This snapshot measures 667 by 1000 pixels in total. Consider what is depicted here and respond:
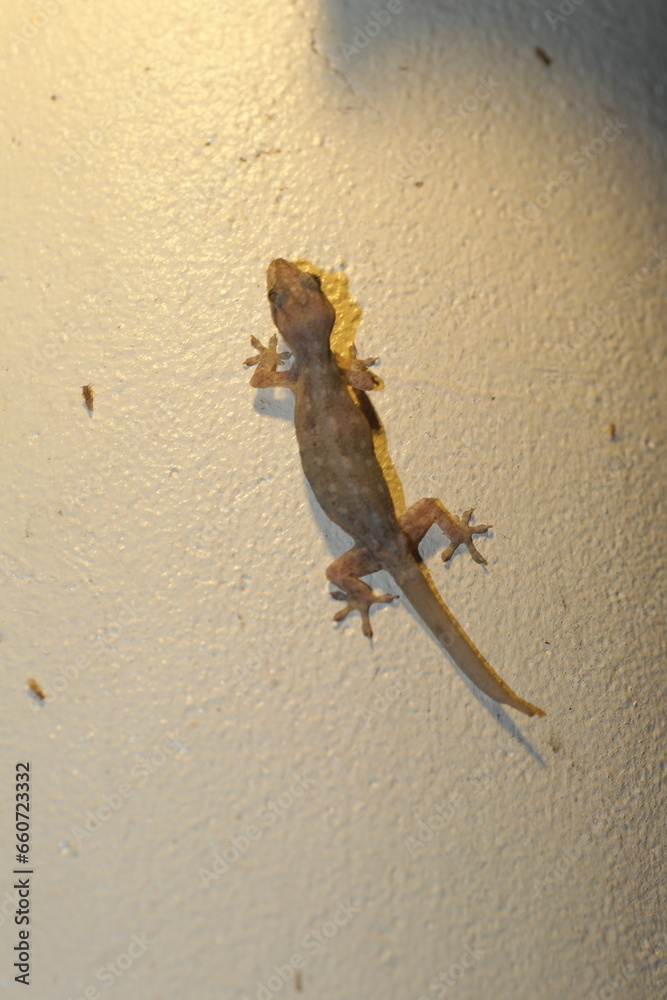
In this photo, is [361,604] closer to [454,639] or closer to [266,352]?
[454,639]

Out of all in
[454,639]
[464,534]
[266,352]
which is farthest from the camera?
[266,352]

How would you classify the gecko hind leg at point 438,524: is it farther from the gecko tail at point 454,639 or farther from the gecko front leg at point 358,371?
the gecko front leg at point 358,371

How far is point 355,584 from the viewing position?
6.61ft

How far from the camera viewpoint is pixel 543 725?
2.00 meters

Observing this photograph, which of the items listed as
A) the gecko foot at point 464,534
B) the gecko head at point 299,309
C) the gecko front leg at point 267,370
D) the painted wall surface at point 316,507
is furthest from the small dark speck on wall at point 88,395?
the gecko foot at point 464,534

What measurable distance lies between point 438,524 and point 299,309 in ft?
2.68

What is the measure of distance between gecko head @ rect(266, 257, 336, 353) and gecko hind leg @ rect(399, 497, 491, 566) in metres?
0.61

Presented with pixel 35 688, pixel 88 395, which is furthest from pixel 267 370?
pixel 35 688

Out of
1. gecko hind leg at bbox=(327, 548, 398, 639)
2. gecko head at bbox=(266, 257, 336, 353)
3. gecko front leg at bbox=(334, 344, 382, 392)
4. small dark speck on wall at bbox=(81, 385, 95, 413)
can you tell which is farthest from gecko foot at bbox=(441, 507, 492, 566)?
small dark speck on wall at bbox=(81, 385, 95, 413)

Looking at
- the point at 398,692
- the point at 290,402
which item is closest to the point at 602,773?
the point at 398,692

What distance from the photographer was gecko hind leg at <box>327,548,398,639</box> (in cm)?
201

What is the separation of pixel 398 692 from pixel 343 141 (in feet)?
6.22

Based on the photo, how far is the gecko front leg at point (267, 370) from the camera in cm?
216

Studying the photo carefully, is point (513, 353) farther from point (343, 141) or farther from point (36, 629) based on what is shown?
point (36, 629)
